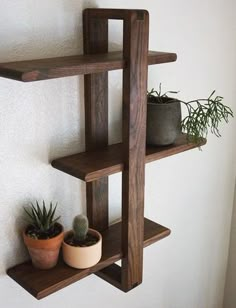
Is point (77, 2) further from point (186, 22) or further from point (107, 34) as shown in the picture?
point (186, 22)

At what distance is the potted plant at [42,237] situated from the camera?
894mm

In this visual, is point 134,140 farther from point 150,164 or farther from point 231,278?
point 231,278

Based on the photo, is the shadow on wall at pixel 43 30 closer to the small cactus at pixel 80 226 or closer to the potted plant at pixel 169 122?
the potted plant at pixel 169 122

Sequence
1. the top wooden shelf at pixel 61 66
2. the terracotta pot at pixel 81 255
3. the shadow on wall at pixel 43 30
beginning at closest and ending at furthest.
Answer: the top wooden shelf at pixel 61 66 < the shadow on wall at pixel 43 30 < the terracotta pot at pixel 81 255

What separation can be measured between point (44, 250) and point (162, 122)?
0.39 metres

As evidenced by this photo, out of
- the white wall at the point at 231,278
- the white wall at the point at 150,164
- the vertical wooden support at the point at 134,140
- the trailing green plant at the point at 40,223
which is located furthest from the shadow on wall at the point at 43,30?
the white wall at the point at 231,278

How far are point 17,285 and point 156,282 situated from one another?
577 millimetres

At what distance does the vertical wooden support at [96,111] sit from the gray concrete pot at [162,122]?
0.11m

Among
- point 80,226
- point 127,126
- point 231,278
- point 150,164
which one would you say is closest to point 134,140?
point 127,126

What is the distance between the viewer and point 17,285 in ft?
3.22

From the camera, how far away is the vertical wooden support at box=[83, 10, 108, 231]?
0.94 metres

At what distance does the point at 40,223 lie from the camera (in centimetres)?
91

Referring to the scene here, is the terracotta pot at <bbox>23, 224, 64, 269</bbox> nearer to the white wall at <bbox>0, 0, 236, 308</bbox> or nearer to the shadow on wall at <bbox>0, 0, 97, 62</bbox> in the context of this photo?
the white wall at <bbox>0, 0, 236, 308</bbox>

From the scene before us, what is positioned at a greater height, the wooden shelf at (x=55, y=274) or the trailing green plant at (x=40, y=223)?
A: the trailing green plant at (x=40, y=223)
